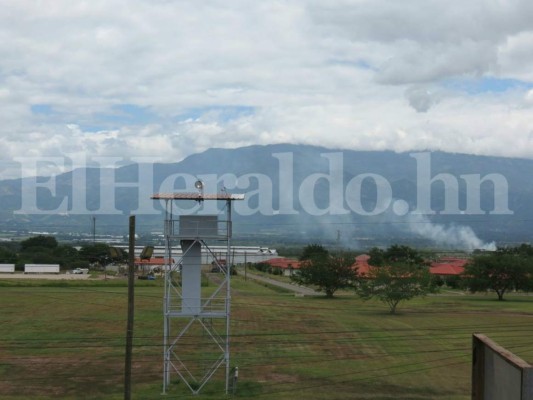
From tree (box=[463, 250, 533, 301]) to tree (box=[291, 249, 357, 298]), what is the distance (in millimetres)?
15918

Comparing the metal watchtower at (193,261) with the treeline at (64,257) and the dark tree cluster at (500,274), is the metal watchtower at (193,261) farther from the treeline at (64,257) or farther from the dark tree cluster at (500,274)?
the treeline at (64,257)

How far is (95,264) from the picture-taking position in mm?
136375

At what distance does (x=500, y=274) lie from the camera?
8381 cm

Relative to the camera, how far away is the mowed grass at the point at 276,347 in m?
30.9

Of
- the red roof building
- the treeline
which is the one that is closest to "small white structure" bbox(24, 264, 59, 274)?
the treeline

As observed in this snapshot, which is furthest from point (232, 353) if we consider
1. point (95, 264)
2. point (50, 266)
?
point (95, 264)

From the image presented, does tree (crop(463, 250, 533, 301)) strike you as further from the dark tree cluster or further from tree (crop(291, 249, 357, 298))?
tree (crop(291, 249, 357, 298))

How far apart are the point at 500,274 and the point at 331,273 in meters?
20.9

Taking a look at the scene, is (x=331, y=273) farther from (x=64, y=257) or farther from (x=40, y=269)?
(x=64, y=257)

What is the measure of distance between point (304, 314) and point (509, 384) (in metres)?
48.0

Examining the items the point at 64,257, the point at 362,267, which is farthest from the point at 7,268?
the point at 362,267

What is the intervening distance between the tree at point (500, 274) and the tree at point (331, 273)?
15.9 metres

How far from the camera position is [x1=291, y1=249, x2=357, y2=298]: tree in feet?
267

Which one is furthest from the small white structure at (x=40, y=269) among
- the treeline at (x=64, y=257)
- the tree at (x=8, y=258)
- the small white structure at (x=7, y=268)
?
the tree at (x=8, y=258)
